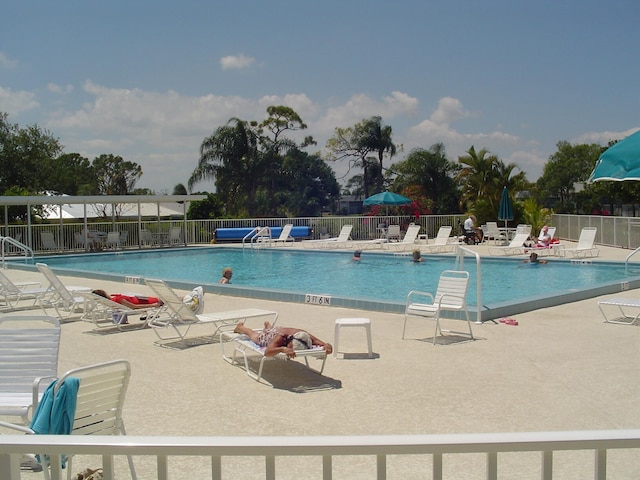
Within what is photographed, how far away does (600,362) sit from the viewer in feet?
21.8

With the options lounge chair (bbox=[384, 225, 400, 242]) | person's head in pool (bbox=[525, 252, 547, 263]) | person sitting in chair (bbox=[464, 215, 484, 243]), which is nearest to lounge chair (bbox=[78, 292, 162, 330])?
person's head in pool (bbox=[525, 252, 547, 263])

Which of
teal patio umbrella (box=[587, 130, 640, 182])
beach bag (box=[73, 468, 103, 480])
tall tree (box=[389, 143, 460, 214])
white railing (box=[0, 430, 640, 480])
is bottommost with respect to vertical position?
beach bag (box=[73, 468, 103, 480])

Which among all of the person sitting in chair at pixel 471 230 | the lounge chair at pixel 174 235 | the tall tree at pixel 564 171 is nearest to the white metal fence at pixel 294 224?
the lounge chair at pixel 174 235

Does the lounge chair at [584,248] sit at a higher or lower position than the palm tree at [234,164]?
lower

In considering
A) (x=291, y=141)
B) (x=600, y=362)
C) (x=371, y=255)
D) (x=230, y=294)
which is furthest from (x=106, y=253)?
(x=291, y=141)

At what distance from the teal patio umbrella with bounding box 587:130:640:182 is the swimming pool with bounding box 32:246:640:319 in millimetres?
5788

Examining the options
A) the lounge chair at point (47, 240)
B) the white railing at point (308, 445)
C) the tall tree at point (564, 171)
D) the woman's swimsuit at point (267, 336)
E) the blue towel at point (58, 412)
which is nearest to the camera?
the white railing at point (308, 445)

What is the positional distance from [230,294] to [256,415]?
7246 mm

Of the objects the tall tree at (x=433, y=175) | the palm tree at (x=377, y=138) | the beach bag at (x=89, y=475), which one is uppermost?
the palm tree at (x=377, y=138)

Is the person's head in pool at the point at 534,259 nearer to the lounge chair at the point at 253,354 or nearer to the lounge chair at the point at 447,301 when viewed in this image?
Result: the lounge chair at the point at 447,301

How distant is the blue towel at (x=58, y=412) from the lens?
3.05 m

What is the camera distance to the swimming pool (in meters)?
11.1

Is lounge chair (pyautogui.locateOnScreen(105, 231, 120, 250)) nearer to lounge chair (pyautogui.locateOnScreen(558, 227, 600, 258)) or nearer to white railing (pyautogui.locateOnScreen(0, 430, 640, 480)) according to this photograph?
lounge chair (pyautogui.locateOnScreen(558, 227, 600, 258))

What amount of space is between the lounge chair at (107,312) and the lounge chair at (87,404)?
4.98 metres
